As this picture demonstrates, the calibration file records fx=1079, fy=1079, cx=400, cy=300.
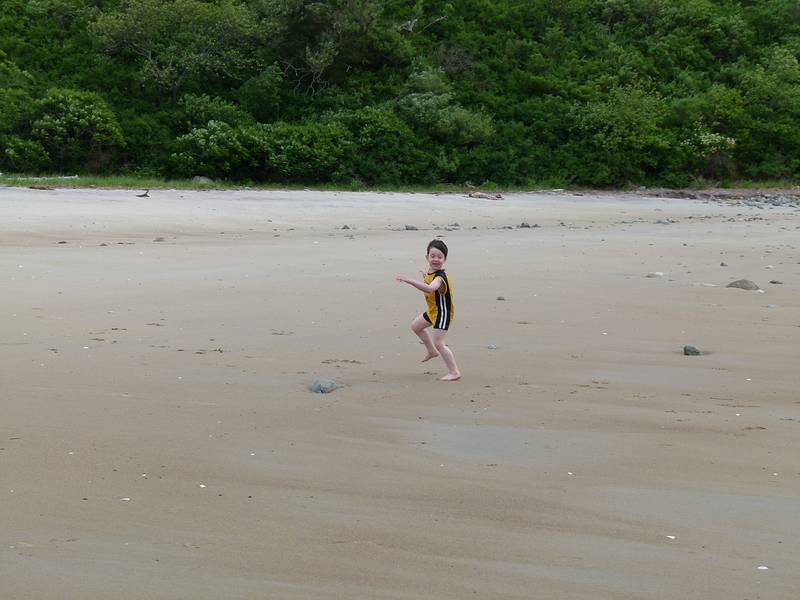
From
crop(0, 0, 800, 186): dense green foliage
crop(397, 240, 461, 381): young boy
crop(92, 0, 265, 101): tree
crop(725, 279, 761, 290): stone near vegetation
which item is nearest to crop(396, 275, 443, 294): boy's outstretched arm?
crop(397, 240, 461, 381): young boy

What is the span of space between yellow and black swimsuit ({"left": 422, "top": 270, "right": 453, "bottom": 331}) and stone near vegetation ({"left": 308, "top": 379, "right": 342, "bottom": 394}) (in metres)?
0.93

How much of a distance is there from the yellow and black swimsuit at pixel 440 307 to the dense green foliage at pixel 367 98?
18.1 m

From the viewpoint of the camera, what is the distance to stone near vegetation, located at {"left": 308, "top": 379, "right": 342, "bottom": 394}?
546 centimetres

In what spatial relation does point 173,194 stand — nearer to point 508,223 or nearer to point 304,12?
point 508,223

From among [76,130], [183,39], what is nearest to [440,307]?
[76,130]

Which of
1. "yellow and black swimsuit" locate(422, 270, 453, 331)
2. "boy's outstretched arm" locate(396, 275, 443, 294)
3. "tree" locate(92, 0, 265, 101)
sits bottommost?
"yellow and black swimsuit" locate(422, 270, 453, 331)

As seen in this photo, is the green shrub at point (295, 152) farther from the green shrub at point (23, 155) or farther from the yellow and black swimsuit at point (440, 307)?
the yellow and black swimsuit at point (440, 307)

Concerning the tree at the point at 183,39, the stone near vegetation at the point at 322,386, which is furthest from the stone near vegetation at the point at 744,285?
the tree at the point at 183,39

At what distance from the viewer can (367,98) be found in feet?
94.0

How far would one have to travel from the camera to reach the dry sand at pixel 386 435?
3199 millimetres

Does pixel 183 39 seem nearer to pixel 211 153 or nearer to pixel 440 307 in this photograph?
pixel 211 153

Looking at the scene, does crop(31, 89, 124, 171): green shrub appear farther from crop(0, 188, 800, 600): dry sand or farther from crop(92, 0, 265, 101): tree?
crop(0, 188, 800, 600): dry sand

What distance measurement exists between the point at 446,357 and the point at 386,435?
1.37 metres

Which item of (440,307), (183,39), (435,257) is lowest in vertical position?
(440,307)
